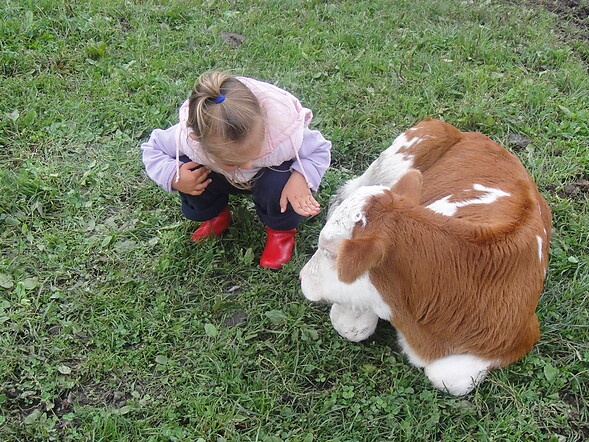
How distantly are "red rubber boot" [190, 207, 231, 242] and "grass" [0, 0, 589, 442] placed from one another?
73 mm

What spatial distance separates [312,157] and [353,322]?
1029 millimetres

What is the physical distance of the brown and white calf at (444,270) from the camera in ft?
9.75

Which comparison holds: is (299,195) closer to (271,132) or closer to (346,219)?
(271,132)

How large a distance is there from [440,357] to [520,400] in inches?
21.2

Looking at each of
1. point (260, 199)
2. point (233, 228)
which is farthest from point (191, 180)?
point (233, 228)

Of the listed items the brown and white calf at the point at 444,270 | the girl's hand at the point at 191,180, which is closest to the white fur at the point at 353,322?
the brown and white calf at the point at 444,270

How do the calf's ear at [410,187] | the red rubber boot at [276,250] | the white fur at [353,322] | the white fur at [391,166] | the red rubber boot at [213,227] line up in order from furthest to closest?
the red rubber boot at [213,227] < the red rubber boot at [276,250] < the white fur at [391,166] < the white fur at [353,322] < the calf's ear at [410,187]

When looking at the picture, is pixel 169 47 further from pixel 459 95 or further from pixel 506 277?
pixel 506 277

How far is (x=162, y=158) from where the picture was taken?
3666mm

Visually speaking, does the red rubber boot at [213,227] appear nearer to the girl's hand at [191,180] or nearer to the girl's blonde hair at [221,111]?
the girl's hand at [191,180]

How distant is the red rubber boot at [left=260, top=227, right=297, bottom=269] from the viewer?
Result: 4031 mm

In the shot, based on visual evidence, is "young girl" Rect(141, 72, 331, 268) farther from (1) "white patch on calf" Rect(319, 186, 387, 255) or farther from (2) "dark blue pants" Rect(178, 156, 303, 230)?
(1) "white patch on calf" Rect(319, 186, 387, 255)

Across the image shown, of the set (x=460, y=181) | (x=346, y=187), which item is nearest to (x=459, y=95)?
(x=346, y=187)

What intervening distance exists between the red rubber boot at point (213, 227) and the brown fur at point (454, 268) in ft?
4.67
